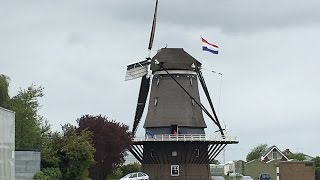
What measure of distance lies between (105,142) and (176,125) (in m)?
15.4

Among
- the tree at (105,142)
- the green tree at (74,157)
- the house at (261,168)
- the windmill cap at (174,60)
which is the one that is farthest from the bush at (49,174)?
the house at (261,168)

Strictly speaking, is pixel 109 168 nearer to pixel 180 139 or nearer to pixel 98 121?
pixel 98 121

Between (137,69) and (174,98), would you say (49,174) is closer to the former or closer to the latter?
(174,98)

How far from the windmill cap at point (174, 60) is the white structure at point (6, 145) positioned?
167 ft

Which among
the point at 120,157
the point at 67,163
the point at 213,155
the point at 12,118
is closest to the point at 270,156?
the point at 213,155

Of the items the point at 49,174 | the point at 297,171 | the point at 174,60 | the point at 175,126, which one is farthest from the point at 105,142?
the point at 297,171

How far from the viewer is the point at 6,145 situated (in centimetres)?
2881

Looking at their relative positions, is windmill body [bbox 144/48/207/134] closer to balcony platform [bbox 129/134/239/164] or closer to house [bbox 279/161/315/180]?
balcony platform [bbox 129/134/239/164]

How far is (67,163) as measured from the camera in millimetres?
47656

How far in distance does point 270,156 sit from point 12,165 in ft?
396

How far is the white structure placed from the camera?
27.7m

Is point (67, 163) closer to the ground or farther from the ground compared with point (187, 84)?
closer to the ground

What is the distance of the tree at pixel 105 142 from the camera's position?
213 ft

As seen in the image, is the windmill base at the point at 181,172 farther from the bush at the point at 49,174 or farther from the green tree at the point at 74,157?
the bush at the point at 49,174
